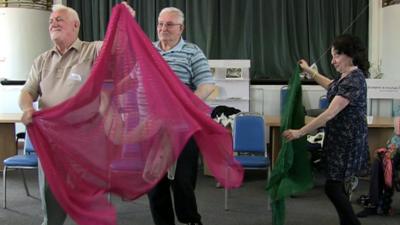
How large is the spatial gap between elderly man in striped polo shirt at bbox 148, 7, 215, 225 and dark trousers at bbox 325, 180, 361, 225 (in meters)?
0.83

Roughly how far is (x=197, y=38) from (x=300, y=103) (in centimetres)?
528

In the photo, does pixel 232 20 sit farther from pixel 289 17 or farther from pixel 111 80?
pixel 111 80

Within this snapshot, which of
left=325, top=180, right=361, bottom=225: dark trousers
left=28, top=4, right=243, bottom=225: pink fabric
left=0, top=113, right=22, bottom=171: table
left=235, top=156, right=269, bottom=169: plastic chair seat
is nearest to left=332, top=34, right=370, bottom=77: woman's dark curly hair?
left=325, top=180, right=361, bottom=225: dark trousers

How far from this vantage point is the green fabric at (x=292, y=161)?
3004mm

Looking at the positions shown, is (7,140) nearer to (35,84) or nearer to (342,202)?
(35,84)

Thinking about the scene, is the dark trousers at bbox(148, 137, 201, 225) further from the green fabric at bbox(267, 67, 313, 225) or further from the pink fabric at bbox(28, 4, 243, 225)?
the green fabric at bbox(267, 67, 313, 225)

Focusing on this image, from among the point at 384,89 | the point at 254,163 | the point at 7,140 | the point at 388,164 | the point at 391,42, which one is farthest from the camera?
the point at 391,42

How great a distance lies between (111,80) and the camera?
2.27 m

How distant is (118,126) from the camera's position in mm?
2289

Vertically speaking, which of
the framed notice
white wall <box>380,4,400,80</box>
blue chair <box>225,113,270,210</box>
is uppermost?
white wall <box>380,4,400,80</box>

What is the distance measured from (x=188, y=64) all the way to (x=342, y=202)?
1214 millimetres

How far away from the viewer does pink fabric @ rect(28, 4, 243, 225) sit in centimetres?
222

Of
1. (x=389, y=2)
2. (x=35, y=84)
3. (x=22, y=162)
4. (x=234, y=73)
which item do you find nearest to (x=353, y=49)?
(x=35, y=84)

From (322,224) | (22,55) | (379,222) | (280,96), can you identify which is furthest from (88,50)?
(22,55)
